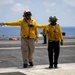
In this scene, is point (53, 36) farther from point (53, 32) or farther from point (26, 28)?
point (26, 28)

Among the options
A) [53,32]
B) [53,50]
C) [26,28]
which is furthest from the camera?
[53,50]

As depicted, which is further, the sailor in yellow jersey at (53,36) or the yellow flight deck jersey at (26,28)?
the sailor in yellow jersey at (53,36)

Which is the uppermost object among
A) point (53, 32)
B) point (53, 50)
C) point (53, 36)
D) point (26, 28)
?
point (26, 28)

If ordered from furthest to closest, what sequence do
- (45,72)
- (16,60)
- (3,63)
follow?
(16,60) → (3,63) → (45,72)

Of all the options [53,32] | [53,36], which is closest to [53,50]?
[53,36]

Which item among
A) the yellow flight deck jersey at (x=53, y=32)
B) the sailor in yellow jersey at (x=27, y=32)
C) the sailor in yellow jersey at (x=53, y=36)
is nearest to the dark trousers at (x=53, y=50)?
the sailor in yellow jersey at (x=53, y=36)

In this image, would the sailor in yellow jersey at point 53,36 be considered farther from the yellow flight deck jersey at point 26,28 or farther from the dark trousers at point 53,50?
the yellow flight deck jersey at point 26,28

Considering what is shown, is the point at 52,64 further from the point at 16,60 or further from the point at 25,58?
the point at 16,60

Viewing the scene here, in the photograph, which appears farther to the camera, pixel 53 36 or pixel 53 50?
pixel 53 50

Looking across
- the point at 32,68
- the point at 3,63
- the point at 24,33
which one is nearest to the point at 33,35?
the point at 24,33

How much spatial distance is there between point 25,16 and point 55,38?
55.5 inches

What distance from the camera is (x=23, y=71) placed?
1309 cm

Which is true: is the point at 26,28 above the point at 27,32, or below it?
above

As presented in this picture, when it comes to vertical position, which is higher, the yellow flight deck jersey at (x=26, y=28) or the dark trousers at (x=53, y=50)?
the yellow flight deck jersey at (x=26, y=28)
